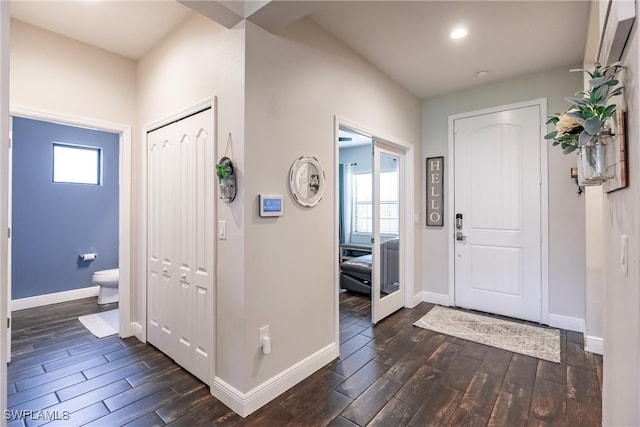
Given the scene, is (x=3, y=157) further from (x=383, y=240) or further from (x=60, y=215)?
(x=60, y=215)

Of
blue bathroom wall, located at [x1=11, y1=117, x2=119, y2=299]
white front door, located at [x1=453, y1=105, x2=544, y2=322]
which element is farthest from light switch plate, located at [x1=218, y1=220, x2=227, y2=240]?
blue bathroom wall, located at [x1=11, y1=117, x2=119, y2=299]

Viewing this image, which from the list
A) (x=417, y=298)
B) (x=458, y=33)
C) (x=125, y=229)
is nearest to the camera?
(x=458, y=33)

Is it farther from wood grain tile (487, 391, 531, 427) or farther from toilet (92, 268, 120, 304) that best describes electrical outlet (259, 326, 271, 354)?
toilet (92, 268, 120, 304)

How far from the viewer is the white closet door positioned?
2211mm

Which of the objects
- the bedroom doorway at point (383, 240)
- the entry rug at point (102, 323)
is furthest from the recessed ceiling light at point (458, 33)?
the entry rug at point (102, 323)

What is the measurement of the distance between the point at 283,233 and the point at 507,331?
264cm

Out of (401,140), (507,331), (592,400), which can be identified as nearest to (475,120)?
(401,140)

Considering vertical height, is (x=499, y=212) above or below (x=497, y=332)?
above

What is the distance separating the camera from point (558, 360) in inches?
101

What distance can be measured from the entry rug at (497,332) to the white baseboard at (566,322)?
125 millimetres

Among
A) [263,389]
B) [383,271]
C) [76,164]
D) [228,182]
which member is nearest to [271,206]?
[228,182]

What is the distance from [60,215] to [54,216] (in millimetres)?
66

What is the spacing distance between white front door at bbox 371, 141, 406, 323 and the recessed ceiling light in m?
1.16

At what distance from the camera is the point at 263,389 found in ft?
6.59
